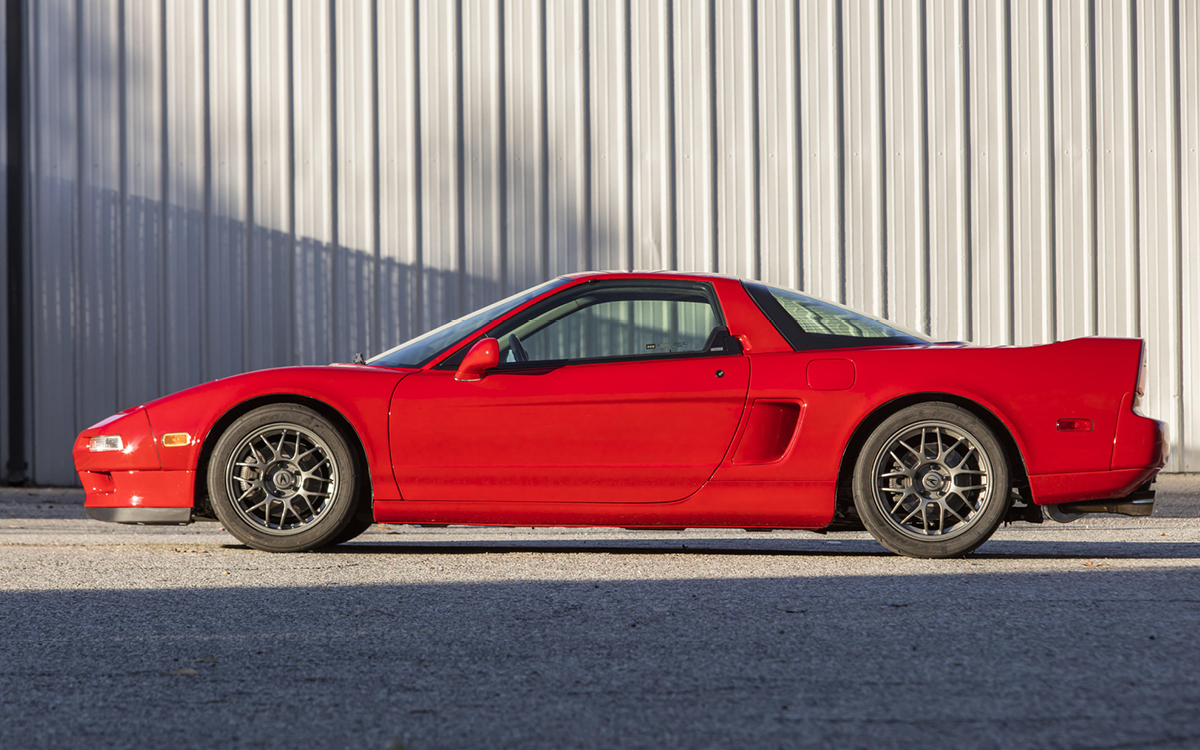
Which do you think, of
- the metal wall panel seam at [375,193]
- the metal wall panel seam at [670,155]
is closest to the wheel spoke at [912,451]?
the metal wall panel seam at [670,155]

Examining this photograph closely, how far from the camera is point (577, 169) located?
34.6 feet

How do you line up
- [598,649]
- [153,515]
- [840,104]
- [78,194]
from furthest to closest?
[78,194] < [840,104] < [153,515] < [598,649]

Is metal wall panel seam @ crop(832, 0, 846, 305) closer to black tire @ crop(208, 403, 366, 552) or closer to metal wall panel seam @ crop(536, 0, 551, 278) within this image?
metal wall panel seam @ crop(536, 0, 551, 278)

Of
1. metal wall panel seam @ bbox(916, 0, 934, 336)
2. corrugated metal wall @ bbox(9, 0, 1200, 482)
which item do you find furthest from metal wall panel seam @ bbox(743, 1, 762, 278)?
metal wall panel seam @ bbox(916, 0, 934, 336)

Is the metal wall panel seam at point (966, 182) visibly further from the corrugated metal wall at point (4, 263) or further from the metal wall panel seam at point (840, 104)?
the corrugated metal wall at point (4, 263)

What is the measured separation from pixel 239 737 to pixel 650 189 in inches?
347

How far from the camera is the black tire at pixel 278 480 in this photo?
4.60 meters

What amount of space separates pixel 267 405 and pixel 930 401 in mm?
2810

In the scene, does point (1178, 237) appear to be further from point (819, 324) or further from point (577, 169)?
point (819, 324)

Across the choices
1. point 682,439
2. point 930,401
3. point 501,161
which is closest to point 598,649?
point 682,439

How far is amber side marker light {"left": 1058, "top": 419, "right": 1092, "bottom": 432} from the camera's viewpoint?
4348 mm

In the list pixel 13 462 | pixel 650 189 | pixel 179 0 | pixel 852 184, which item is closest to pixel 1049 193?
pixel 852 184

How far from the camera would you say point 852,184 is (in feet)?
34.2

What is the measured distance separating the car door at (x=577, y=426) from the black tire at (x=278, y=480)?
345 millimetres
